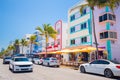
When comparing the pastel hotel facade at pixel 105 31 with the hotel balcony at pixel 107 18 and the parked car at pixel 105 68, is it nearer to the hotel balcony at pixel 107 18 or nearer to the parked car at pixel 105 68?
the hotel balcony at pixel 107 18

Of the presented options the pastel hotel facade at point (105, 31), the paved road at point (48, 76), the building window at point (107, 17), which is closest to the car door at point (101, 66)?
the paved road at point (48, 76)

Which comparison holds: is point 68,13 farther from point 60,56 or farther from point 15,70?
point 15,70

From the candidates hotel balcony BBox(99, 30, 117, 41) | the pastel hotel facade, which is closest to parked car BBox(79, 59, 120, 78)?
hotel balcony BBox(99, 30, 117, 41)

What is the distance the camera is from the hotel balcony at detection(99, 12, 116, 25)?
1284 inches

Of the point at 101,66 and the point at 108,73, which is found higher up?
the point at 101,66

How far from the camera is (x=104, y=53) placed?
32125mm

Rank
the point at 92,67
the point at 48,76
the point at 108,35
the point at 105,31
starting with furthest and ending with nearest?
the point at 105,31, the point at 108,35, the point at 92,67, the point at 48,76

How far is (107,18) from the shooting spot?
107 ft

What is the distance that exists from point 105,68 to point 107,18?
55.5 feet

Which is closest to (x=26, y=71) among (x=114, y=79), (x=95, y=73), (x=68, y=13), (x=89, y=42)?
(x=95, y=73)

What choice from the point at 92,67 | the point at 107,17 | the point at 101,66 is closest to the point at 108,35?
the point at 107,17

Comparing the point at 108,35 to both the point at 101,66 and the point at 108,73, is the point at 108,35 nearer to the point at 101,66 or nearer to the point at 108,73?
the point at 101,66

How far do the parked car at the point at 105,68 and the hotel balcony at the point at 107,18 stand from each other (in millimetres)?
14869

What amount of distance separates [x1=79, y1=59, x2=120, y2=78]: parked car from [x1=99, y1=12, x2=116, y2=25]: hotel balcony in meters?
14.9
